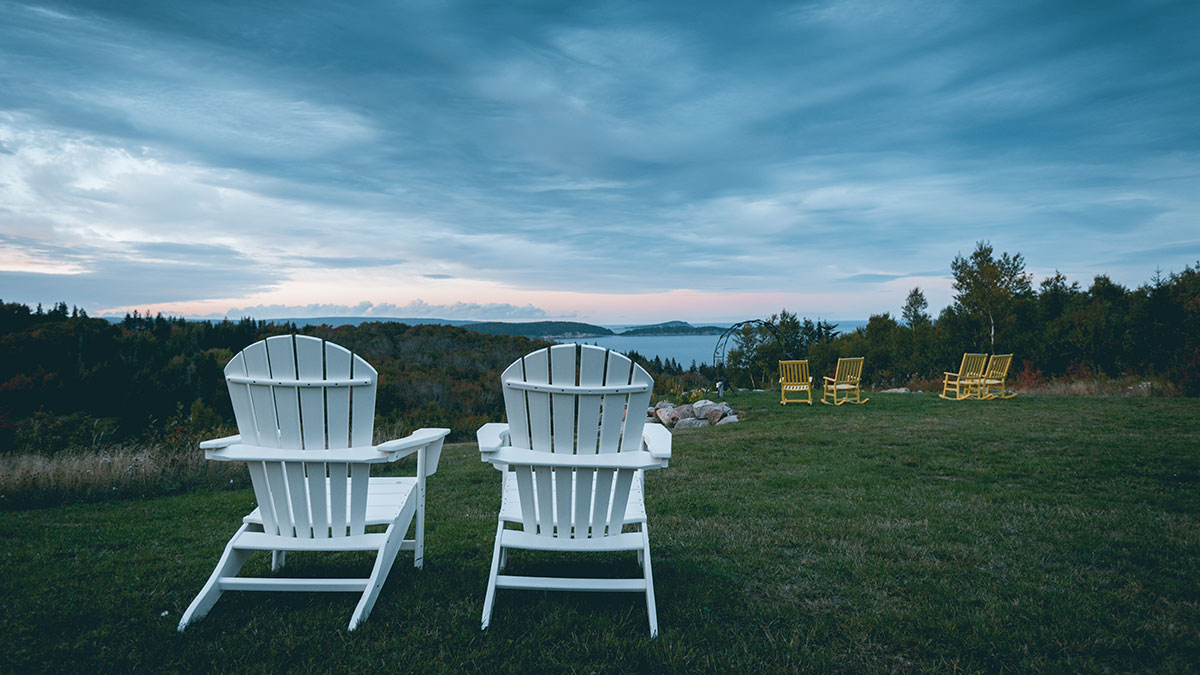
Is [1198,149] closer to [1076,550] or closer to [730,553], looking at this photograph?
[1076,550]

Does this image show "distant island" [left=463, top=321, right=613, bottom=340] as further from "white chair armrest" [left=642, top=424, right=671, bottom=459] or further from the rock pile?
"white chair armrest" [left=642, top=424, right=671, bottom=459]

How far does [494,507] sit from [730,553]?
1.96 meters

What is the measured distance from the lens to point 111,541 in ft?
10.4

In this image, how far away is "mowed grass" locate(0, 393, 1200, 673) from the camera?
1847 mm

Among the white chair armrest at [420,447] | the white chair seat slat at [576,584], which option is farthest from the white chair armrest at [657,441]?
the white chair armrest at [420,447]

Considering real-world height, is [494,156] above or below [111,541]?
above

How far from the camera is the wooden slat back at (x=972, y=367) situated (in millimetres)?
10805

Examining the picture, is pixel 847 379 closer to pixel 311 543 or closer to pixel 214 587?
pixel 311 543

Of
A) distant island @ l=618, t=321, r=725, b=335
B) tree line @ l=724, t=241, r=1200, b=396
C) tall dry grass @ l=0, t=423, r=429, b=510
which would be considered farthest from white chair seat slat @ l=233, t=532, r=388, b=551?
distant island @ l=618, t=321, r=725, b=335

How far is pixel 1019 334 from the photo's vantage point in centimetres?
1653

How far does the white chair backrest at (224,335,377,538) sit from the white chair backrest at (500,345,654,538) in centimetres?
74

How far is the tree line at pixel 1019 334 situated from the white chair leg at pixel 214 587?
13.3 meters

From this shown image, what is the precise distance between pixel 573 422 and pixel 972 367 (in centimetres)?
1184

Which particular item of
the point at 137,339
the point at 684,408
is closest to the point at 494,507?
the point at 684,408
